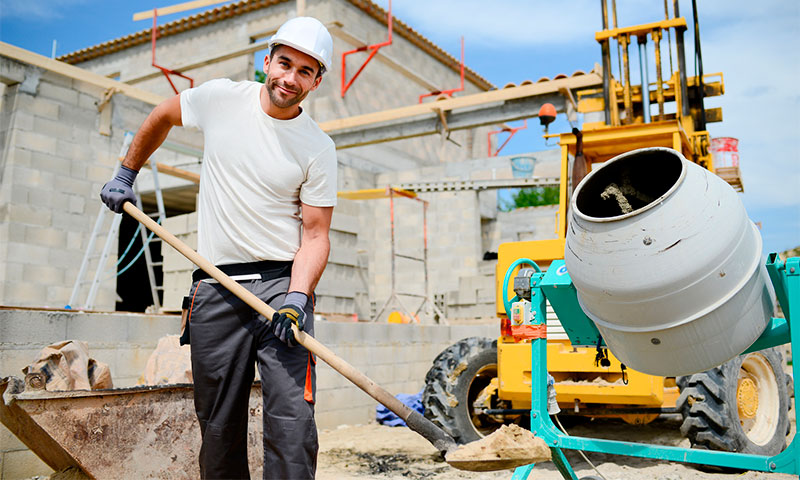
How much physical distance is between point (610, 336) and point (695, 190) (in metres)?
0.63

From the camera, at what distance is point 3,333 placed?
3633mm

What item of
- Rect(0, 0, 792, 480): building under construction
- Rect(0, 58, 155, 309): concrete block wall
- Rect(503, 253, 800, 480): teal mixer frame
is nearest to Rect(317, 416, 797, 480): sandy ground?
Rect(0, 0, 792, 480): building under construction

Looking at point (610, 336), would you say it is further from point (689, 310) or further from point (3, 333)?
point (3, 333)

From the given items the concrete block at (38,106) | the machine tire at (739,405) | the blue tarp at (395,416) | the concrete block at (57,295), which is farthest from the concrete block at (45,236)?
the machine tire at (739,405)

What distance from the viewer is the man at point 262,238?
217 cm

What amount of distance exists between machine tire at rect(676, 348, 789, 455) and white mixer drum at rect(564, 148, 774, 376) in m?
1.64

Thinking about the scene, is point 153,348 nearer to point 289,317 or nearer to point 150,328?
point 150,328

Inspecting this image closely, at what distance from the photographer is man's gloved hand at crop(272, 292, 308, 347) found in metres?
2.09

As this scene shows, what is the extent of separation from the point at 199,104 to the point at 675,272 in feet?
5.63

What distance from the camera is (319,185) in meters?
2.32

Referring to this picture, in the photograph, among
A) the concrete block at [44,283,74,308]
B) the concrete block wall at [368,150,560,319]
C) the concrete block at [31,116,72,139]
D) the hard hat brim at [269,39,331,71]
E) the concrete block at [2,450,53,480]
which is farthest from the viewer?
the concrete block wall at [368,150,560,319]

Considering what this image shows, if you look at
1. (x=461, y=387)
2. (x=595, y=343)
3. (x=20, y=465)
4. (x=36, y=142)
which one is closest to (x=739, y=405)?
(x=461, y=387)

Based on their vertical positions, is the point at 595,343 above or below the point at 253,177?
below

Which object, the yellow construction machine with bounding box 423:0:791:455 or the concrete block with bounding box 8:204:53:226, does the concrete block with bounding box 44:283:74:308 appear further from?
the yellow construction machine with bounding box 423:0:791:455
